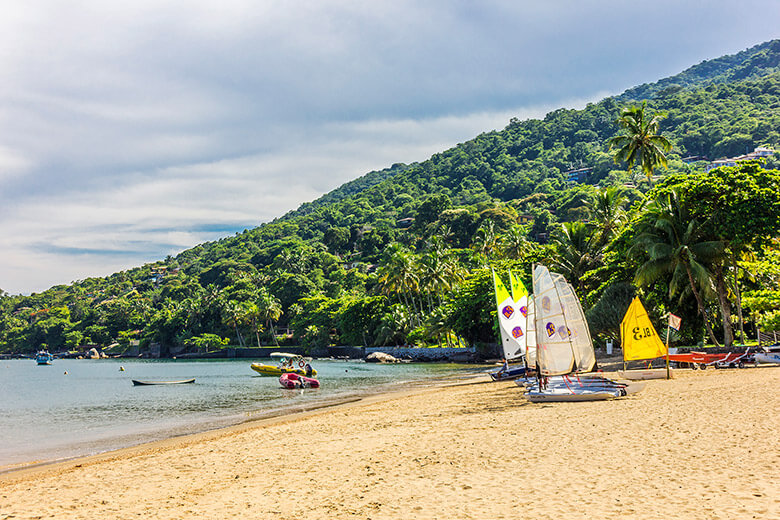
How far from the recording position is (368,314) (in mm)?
103938

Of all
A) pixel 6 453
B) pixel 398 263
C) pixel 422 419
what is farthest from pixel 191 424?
pixel 398 263

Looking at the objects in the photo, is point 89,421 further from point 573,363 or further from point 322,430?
point 573,363

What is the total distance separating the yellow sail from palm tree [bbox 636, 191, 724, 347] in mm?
8979

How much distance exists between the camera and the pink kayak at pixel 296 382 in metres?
40.5

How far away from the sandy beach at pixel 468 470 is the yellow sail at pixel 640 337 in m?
7.53

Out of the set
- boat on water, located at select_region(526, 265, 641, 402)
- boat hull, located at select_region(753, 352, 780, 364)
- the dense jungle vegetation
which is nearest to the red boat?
boat hull, located at select_region(753, 352, 780, 364)

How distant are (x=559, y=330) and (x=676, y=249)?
1749cm

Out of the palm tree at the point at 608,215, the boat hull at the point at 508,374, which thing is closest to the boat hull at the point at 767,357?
the boat hull at the point at 508,374

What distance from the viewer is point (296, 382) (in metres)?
40.6

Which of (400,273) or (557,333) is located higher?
(400,273)

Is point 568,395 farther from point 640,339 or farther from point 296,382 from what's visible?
point 296,382

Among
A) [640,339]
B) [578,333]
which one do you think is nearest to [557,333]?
[578,333]

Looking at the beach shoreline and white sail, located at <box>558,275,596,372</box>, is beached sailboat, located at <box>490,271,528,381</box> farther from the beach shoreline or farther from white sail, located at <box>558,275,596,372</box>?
white sail, located at <box>558,275,596,372</box>

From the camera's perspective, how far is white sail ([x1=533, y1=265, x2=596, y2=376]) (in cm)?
2072
